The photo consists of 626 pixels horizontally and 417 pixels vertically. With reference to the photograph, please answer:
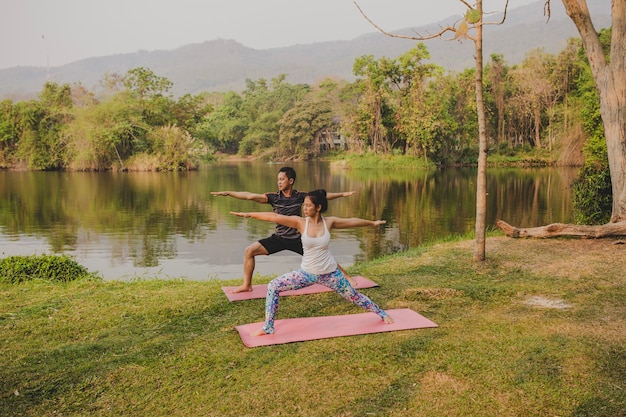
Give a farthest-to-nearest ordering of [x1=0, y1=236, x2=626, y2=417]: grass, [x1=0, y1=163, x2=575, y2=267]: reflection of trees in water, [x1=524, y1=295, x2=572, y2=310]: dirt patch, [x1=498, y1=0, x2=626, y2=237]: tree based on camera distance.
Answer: [x1=0, y1=163, x2=575, y2=267]: reflection of trees in water
[x1=498, y1=0, x2=626, y2=237]: tree
[x1=524, y1=295, x2=572, y2=310]: dirt patch
[x1=0, y1=236, x2=626, y2=417]: grass

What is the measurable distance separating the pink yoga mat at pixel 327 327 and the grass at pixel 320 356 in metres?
0.12

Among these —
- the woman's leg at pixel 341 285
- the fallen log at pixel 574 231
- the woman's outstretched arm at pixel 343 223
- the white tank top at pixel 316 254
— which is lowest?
the fallen log at pixel 574 231

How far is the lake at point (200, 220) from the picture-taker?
12.8 meters

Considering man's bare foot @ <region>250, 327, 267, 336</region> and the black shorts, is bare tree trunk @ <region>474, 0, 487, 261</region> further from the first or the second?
man's bare foot @ <region>250, 327, 267, 336</region>

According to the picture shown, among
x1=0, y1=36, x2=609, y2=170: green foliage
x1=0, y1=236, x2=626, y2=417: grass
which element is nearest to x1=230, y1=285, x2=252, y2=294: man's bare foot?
x1=0, y1=236, x2=626, y2=417: grass

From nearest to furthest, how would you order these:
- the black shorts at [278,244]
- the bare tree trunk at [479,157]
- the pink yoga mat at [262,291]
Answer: the pink yoga mat at [262,291], the black shorts at [278,244], the bare tree trunk at [479,157]

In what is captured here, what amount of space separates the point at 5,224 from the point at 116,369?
51.9ft

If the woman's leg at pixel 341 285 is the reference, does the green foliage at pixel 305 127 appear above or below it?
above

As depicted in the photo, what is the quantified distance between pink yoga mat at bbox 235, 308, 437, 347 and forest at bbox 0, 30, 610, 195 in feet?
124

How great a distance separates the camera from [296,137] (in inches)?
2751

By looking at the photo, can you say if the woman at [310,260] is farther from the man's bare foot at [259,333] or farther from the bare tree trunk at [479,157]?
the bare tree trunk at [479,157]

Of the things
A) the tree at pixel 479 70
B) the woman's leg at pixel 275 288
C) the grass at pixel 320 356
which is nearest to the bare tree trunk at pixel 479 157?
the tree at pixel 479 70

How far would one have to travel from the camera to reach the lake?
12844 mm

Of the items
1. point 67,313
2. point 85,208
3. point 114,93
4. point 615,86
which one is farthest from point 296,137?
point 67,313
